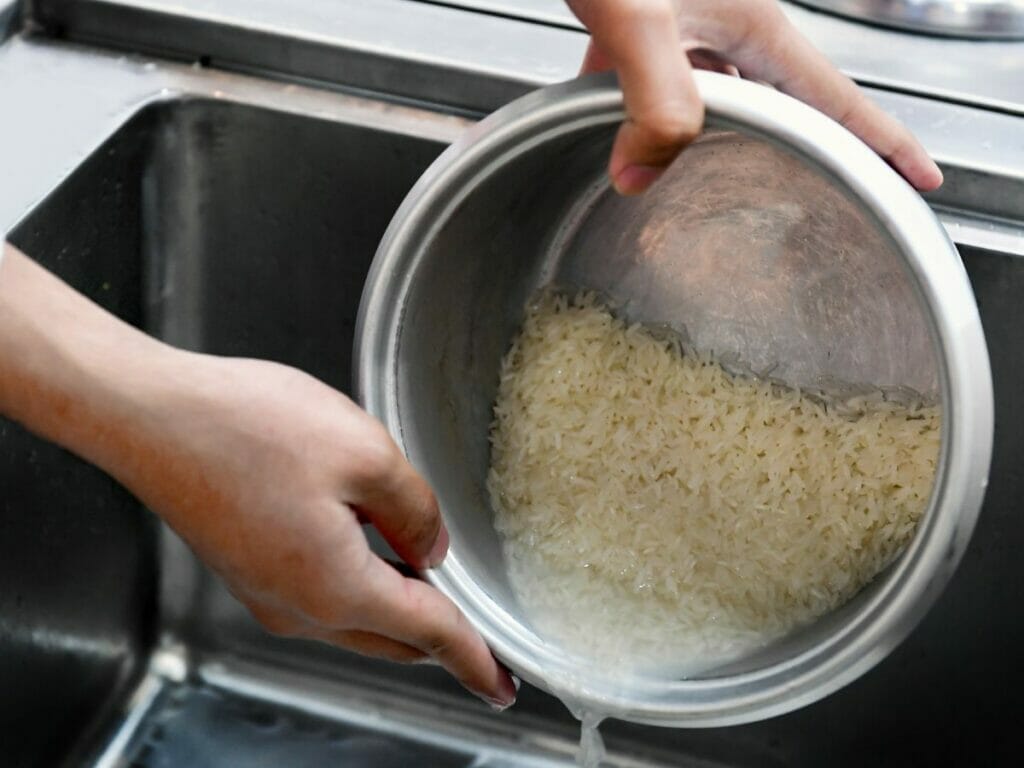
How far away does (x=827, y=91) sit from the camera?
0.65 meters

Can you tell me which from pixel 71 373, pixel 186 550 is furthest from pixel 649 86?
pixel 186 550

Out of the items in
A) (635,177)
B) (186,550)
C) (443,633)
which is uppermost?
(635,177)

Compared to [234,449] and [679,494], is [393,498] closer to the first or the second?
[234,449]

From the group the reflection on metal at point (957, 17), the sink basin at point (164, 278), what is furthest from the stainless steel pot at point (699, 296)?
the reflection on metal at point (957, 17)

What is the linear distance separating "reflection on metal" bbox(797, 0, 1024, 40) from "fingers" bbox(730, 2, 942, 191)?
25 cm

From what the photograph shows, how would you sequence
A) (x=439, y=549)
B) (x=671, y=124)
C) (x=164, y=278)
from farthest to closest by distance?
(x=164, y=278)
(x=439, y=549)
(x=671, y=124)

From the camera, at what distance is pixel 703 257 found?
0.72 meters

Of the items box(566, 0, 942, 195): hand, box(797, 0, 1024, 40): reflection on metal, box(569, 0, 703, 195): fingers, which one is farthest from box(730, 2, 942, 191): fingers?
box(797, 0, 1024, 40): reflection on metal

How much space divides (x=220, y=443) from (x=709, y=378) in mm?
286

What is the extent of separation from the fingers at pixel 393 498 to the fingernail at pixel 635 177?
143mm

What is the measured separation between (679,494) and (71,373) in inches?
12.3

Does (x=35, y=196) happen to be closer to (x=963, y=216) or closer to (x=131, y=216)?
(x=131, y=216)

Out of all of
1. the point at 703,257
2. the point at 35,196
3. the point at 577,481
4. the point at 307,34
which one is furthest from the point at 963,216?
the point at 35,196

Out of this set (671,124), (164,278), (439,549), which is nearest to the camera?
(671,124)
